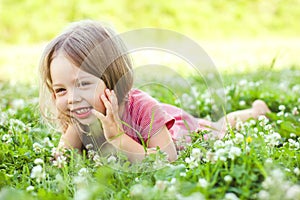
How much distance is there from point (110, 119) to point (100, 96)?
0.42 feet

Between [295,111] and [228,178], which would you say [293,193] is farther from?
[295,111]

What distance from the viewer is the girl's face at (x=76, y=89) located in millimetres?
1893

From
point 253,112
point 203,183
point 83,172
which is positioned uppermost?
point 203,183

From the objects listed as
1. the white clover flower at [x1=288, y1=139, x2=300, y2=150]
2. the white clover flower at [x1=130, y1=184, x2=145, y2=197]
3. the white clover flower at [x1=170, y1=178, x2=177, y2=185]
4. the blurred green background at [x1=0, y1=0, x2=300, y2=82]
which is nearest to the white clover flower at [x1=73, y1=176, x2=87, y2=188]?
the white clover flower at [x1=130, y1=184, x2=145, y2=197]

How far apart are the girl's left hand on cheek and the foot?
1180mm

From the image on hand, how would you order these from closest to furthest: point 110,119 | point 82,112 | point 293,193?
1. point 293,193
2. point 110,119
3. point 82,112

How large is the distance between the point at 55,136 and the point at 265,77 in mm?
1895

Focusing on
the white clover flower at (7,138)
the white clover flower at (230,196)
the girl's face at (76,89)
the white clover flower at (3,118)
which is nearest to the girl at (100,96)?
the girl's face at (76,89)

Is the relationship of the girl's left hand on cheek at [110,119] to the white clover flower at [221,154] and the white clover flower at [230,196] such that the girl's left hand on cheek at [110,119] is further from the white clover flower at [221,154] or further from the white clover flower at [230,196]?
the white clover flower at [230,196]

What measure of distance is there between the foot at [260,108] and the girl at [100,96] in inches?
33.1

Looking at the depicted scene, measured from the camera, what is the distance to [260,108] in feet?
9.34

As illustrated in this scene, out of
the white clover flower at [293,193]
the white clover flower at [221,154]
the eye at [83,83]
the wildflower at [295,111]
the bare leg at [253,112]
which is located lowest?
the bare leg at [253,112]

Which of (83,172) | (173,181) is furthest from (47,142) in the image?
(173,181)

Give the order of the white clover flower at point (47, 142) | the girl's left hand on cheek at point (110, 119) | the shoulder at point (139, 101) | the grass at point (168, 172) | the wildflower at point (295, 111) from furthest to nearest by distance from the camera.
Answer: the wildflower at point (295, 111) < the white clover flower at point (47, 142) < the shoulder at point (139, 101) < the girl's left hand on cheek at point (110, 119) < the grass at point (168, 172)
